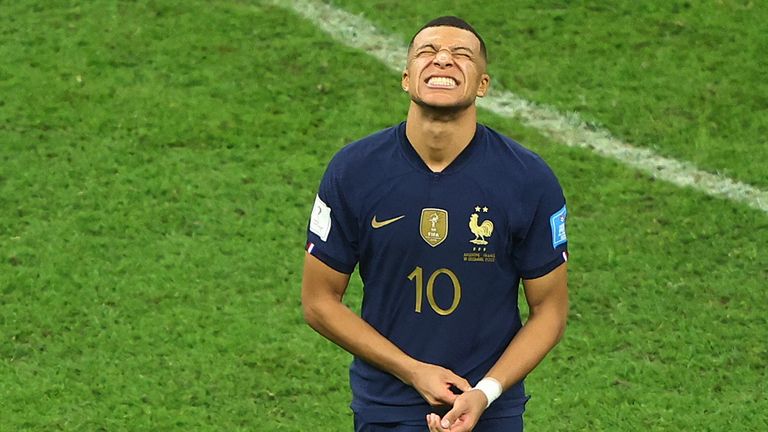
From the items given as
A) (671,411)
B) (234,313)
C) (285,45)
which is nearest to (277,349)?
(234,313)

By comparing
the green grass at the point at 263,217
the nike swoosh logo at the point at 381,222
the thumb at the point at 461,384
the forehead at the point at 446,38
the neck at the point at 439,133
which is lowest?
the green grass at the point at 263,217

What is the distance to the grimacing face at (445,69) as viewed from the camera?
496 cm

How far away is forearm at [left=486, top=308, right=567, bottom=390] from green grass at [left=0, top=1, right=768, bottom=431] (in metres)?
2.05

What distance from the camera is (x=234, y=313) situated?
26.3 ft

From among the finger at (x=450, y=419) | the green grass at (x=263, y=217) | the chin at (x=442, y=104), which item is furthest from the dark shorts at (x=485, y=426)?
the green grass at (x=263, y=217)

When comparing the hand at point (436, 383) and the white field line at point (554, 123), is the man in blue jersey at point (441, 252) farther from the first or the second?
the white field line at point (554, 123)

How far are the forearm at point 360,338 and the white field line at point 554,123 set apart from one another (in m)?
4.43

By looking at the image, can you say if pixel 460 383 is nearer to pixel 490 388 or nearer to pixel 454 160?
pixel 490 388

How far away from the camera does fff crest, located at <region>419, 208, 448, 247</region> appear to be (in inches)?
197

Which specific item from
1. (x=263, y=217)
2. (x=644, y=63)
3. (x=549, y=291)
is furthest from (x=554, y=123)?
(x=549, y=291)

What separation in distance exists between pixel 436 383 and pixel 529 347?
13.1 inches

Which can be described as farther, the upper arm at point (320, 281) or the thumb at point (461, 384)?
the upper arm at point (320, 281)

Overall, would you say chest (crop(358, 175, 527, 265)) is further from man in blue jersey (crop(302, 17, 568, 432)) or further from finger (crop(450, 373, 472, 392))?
finger (crop(450, 373, 472, 392))

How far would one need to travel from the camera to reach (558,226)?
5.15 meters
